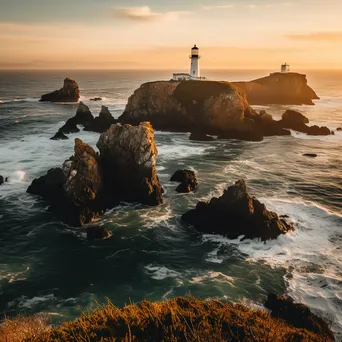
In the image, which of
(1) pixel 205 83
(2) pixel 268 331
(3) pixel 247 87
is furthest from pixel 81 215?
(3) pixel 247 87

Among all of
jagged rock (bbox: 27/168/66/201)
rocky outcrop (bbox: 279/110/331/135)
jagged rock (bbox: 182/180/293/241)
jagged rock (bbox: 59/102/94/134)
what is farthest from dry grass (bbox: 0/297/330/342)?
rocky outcrop (bbox: 279/110/331/135)

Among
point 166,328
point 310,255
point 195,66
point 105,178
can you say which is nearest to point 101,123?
point 195,66

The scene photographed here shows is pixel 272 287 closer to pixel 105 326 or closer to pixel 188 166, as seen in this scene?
pixel 105 326

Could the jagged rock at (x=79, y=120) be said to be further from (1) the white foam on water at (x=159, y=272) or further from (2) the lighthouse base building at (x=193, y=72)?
(1) the white foam on water at (x=159, y=272)

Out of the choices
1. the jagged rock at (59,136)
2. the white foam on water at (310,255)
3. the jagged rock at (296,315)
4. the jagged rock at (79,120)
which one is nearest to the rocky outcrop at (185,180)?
the white foam on water at (310,255)

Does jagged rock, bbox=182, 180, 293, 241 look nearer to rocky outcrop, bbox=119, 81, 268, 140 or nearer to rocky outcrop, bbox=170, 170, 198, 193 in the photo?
rocky outcrop, bbox=170, 170, 198, 193
